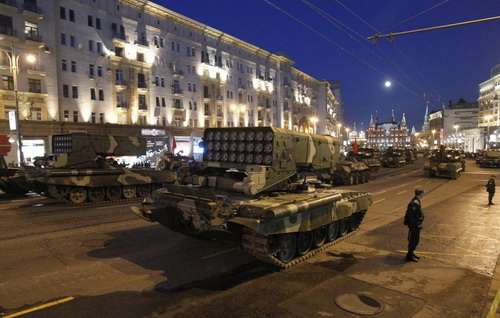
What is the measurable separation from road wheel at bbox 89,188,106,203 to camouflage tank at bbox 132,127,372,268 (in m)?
8.38

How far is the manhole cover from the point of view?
17.4 ft

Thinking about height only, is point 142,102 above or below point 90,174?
above

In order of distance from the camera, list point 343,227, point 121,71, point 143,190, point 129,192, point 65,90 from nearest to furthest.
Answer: point 343,227 → point 129,192 → point 143,190 → point 65,90 → point 121,71

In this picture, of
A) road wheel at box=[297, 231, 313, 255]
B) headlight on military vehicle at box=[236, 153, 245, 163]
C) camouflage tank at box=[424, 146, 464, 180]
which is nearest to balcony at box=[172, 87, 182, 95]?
camouflage tank at box=[424, 146, 464, 180]

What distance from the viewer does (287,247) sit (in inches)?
286

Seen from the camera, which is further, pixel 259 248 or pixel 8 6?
pixel 8 6

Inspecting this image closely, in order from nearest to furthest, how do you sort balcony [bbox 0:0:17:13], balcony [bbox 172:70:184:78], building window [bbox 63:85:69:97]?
balcony [bbox 0:0:17:13] < building window [bbox 63:85:69:97] < balcony [bbox 172:70:184:78]

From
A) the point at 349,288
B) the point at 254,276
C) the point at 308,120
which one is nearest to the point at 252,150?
the point at 254,276

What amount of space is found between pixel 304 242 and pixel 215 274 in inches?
90.1

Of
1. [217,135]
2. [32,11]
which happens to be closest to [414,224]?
[217,135]

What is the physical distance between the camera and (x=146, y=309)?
17.2 feet

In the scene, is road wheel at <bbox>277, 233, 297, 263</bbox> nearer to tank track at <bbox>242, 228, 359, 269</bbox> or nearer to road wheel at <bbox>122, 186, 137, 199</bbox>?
tank track at <bbox>242, 228, 359, 269</bbox>

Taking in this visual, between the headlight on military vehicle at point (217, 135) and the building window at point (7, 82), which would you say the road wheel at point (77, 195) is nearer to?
the headlight on military vehicle at point (217, 135)

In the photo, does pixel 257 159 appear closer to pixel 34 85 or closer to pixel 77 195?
pixel 77 195
